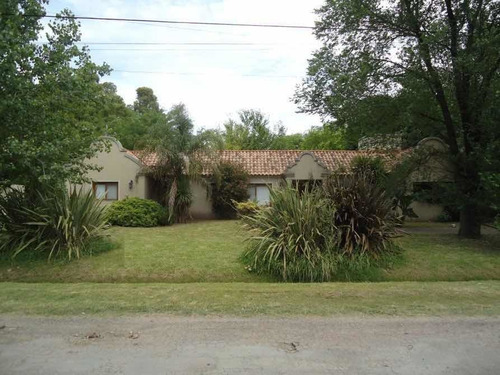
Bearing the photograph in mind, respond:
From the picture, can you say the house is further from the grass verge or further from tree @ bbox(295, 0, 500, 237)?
the grass verge

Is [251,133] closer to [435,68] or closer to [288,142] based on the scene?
[288,142]

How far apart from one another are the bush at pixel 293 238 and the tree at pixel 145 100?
148 feet

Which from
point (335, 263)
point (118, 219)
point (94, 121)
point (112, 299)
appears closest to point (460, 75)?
Result: point (335, 263)

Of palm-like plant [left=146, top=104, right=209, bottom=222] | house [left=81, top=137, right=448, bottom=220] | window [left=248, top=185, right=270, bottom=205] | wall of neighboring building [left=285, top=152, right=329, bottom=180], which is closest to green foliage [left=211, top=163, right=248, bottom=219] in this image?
house [left=81, top=137, right=448, bottom=220]

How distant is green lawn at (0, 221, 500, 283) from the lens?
31.1 feet

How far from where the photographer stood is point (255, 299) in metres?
6.71

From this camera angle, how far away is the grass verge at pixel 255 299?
237 inches

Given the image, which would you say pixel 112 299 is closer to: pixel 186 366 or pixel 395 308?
pixel 186 366

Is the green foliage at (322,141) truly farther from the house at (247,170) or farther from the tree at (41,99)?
the tree at (41,99)

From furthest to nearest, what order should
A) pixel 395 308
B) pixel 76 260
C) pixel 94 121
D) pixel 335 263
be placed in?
pixel 94 121, pixel 76 260, pixel 335 263, pixel 395 308

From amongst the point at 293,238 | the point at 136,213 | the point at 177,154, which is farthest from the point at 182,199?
the point at 293,238

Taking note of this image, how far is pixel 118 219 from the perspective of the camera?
58.2 feet

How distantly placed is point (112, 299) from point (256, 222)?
497cm

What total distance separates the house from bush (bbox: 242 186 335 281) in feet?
29.3
